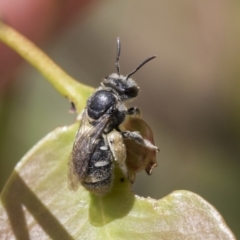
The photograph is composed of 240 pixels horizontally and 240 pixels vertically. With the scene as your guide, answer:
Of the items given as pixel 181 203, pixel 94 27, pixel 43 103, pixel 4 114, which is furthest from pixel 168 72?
pixel 181 203

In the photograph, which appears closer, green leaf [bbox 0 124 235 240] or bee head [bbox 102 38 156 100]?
green leaf [bbox 0 124 235 240]

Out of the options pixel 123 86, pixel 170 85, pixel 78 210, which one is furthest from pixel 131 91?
pixel 170 85

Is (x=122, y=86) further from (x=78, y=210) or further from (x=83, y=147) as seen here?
(x=78, y=210)

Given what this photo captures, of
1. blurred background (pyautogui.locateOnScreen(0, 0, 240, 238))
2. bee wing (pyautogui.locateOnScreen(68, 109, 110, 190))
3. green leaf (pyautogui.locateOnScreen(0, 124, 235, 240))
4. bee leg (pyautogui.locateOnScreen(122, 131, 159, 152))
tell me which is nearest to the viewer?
green leaf (pyautogui.locateOnScreen(0, 124, 235, 240))

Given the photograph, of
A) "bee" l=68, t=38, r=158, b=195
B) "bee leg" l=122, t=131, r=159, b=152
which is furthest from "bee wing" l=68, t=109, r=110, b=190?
"bee leg" l=122, t=131, r=159, b=152

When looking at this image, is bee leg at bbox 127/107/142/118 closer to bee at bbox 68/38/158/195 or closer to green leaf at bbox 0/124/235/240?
bee at bbox 68/38/158/195

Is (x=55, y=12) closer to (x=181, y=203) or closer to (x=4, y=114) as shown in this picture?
(x=4, y=114)

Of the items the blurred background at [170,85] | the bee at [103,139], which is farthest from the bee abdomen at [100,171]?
the blurred background at [170,85]

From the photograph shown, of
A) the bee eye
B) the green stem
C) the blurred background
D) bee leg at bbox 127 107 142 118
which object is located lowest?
the blurred background
